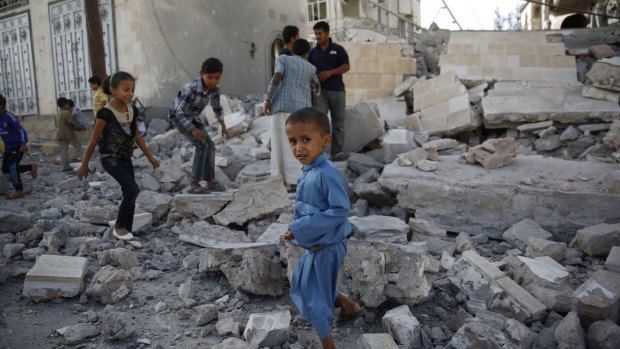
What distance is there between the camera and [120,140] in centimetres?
342

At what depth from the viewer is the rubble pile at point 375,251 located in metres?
2.27

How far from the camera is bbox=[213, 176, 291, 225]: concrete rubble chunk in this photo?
12.1 ft

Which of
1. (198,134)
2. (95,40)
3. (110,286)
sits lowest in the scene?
(110,286)

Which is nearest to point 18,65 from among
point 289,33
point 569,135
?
point 289,33

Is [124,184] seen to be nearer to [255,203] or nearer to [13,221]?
[255,203]

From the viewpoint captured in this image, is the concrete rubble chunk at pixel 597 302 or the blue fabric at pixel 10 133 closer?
the concrete rubble chunk at pixel 597 302

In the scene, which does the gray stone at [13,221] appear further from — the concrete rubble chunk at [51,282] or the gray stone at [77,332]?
the gray stone at [77,332]

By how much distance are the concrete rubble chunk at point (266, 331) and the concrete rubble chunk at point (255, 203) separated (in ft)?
4.95

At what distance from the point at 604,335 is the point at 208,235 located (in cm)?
268

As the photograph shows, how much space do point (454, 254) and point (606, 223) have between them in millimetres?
1355

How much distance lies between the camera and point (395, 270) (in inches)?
96.7

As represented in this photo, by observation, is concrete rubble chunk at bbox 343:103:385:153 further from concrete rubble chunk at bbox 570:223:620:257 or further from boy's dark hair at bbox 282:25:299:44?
concrete rubble chunk at bbox 570:223:620:257

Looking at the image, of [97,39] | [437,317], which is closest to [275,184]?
[437,317]

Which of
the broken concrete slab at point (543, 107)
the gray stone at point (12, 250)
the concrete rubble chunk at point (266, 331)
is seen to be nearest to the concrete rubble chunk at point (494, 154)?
the broken concrete slab at point (543, 107)
